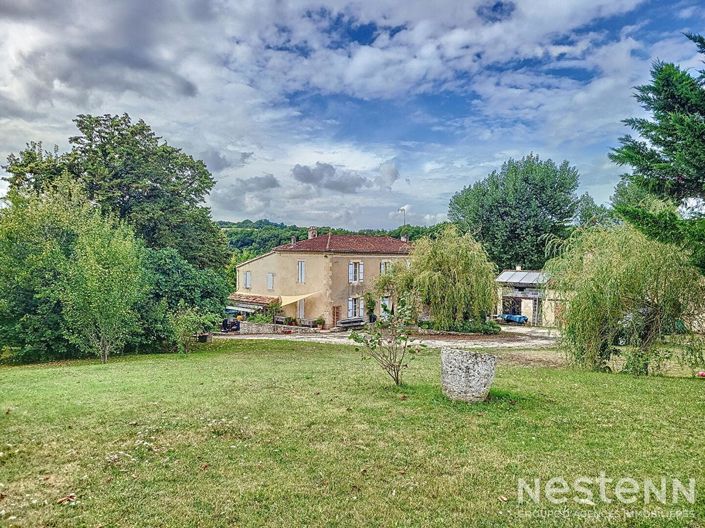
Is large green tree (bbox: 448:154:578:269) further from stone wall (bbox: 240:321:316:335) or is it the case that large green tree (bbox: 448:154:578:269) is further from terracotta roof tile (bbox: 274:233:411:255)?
stone wall (bbox: 240:321:316:335)

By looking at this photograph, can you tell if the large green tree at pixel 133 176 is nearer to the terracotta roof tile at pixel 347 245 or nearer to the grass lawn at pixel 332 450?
the terracotta roof tile at pixel 347 245

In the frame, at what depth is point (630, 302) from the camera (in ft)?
44.2

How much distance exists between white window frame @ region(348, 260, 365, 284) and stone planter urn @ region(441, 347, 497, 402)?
27.6 metres

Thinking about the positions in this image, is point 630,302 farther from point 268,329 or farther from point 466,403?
point 268,329

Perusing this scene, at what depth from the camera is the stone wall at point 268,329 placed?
32.4m

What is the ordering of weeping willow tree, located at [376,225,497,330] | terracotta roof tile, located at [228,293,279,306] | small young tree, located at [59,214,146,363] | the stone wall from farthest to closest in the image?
terracotta roof tile, located at [228,293,279,306]
the stone wall
weeping willow tree, located at [376,225,497,330]
small young tree, located at [59,214,146,363]

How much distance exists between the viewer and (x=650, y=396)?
9.99 meters

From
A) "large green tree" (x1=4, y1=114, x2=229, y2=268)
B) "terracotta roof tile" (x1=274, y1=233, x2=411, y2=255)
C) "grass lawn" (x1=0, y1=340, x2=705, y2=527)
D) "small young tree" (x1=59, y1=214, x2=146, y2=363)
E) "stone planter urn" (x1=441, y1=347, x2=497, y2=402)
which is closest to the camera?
"grass lawn" (x1=0, y1=340, x2=705, y2=527)

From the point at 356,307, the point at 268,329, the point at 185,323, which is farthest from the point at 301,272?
the point at 185,323

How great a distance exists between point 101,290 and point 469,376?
1518cm

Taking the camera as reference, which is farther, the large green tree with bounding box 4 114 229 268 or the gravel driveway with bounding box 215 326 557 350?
the large green tree with bounding box 4 114 229 268

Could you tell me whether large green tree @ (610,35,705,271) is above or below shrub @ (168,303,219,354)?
above

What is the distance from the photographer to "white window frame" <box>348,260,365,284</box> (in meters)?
36.7

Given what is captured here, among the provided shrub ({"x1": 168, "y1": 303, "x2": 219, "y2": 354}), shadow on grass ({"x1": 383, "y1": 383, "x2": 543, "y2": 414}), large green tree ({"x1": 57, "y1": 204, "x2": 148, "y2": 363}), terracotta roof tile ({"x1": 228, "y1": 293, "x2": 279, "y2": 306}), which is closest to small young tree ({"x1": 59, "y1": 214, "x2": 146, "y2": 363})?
large green tree ({"x1": 57, "y1": 204, "x2": 148, "y2": 363})
